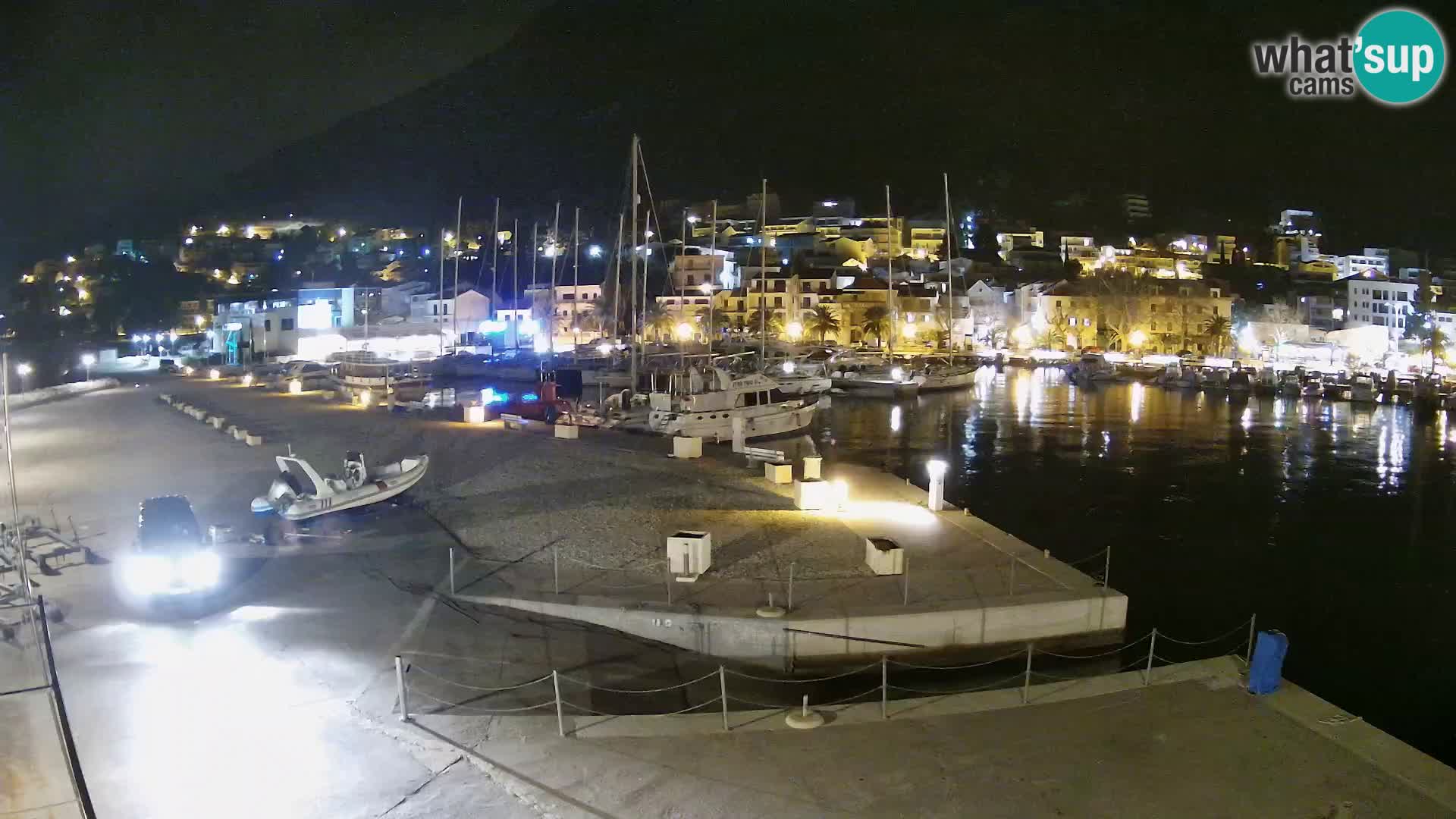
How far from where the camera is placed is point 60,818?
5.61m

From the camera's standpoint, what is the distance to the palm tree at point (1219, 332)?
8400 centimetres

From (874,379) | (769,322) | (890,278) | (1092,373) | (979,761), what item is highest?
(890,278)

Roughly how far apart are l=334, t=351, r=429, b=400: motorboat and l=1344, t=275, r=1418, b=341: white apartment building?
285ft

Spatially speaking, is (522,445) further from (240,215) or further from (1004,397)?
(240,215)

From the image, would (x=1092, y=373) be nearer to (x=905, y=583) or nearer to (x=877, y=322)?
(x=877, y=322)

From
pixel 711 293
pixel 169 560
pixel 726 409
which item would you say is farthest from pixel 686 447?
pixel 711 293

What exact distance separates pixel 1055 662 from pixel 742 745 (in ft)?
17.6

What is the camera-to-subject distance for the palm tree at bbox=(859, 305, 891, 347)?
83750 mm

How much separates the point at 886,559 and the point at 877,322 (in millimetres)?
73355

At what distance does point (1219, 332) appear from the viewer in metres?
83.9

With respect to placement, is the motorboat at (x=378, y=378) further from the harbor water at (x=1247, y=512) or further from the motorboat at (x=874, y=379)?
the motorboat at (x=874, y=379)

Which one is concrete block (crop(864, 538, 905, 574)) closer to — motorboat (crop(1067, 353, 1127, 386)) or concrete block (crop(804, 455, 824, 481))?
concrete block (crop(804, 455, 824, 481))

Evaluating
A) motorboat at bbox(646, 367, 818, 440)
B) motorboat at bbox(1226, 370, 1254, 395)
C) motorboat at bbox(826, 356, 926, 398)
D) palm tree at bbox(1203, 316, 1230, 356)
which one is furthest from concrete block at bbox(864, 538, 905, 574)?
palm tree at bbox(1203, 316, 1230, 356)

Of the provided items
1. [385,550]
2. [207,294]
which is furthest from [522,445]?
[207,294]
